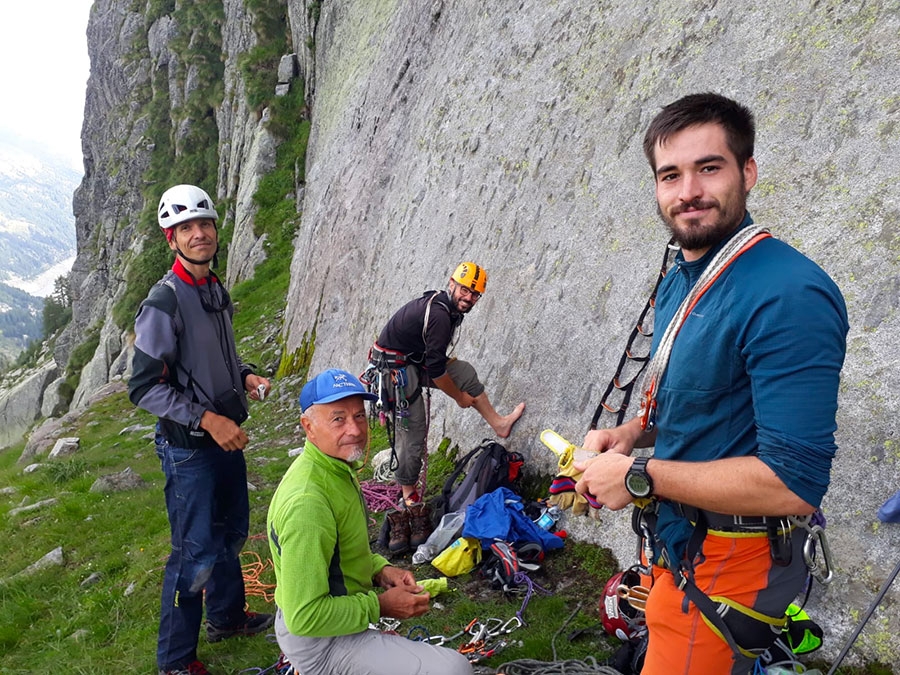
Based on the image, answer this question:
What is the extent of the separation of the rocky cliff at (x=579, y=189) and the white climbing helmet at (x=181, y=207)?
4.43m

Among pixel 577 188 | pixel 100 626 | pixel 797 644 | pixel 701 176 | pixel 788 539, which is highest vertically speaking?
pixel 577 188

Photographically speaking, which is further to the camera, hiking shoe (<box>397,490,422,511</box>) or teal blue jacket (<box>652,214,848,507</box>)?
hiking shoe (<box>397,490,422,511</box>)

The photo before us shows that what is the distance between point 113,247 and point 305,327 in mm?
47137

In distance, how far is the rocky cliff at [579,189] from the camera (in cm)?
436

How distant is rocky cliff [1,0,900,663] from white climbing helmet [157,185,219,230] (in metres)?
4.43

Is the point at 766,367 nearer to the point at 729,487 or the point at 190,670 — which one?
the point at 729,487

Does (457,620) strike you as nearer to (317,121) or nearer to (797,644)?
(797,644)

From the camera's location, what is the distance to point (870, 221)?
4.57 meters

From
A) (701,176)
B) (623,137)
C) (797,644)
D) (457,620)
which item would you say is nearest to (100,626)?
(457,620)

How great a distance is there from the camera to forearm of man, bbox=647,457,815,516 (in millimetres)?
2197

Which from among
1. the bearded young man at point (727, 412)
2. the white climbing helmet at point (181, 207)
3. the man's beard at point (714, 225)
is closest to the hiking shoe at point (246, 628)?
the white climbing helmet at point (181, 207)

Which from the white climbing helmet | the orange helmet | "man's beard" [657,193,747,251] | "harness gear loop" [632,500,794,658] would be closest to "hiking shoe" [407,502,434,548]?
the orange helmet

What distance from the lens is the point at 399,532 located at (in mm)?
7109

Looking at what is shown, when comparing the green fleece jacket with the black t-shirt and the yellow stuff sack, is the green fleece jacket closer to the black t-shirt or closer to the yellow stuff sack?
the yellow stuff sack
